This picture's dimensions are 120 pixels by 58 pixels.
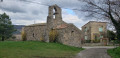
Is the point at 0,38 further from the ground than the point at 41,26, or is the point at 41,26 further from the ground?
the point at 41,26

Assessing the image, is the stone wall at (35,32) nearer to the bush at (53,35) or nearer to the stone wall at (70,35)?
the bush at (53,35)

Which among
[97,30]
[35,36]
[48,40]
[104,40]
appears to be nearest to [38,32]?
[35,36]

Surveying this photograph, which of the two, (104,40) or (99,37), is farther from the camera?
(99,37)

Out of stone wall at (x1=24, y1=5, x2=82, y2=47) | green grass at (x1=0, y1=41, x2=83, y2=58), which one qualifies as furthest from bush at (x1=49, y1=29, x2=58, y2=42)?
green grass at (x1=0, y1=41, x2=83, y2=58)

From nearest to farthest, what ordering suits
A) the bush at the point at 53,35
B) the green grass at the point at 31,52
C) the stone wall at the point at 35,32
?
the green grass at the point at 31,52
the bush at the point at 53,35
the stone wall at the point at 35,32

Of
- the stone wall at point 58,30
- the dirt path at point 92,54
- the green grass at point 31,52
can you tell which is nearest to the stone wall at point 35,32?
the stone wall at point 58,30

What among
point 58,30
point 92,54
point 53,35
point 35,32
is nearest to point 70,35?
point 58,30

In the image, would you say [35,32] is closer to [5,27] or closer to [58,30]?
[58,30]

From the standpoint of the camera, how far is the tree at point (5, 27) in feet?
170

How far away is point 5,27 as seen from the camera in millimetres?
52750

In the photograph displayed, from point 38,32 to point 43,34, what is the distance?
1.72 m

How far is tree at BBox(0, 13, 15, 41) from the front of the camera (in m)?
51.9

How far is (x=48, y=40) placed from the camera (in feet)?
99.8

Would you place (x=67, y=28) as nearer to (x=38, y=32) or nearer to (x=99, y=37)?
(x=38, y=32)
